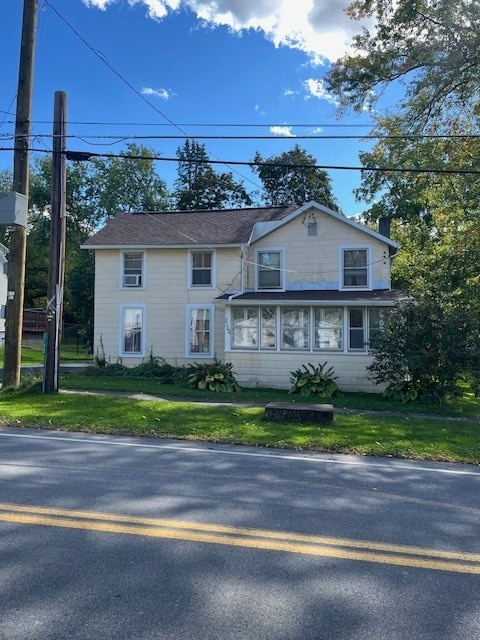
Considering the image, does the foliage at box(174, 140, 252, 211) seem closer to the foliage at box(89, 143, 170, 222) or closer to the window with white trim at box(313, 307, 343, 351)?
the foliage at box(89, 143, 170, 222)

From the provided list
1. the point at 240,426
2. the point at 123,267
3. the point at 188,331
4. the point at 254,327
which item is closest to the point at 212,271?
the point at 188,331

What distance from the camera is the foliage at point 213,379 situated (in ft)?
53.7

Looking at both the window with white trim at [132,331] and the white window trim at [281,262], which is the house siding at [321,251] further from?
the window with white trim at [132,331]

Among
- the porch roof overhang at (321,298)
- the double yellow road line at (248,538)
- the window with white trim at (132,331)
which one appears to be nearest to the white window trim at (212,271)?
the porch roof overhang at (321,298)

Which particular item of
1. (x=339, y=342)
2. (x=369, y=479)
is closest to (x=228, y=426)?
(x=369, y=479)

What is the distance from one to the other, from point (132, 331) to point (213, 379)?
19.8 feet

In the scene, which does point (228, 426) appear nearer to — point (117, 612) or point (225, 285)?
point (117, 612)

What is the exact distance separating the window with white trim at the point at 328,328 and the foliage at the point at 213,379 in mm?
3643

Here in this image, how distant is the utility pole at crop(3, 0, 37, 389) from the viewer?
12.7 meters

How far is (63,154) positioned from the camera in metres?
12.4

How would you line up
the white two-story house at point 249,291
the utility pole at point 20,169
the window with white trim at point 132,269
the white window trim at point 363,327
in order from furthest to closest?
the window with white trim at point 132,269 → the white two-story house at point 249,291 → the white window trim at point 363,327 → the utility pole at point 20,169

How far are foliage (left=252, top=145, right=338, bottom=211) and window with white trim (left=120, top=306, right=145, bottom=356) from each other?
2303cm

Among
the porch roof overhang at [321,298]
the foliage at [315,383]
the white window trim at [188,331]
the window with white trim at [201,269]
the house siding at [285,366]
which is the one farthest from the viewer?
the window with white trim at [201,269]

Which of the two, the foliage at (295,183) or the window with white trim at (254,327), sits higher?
the foliage at (295,183)
